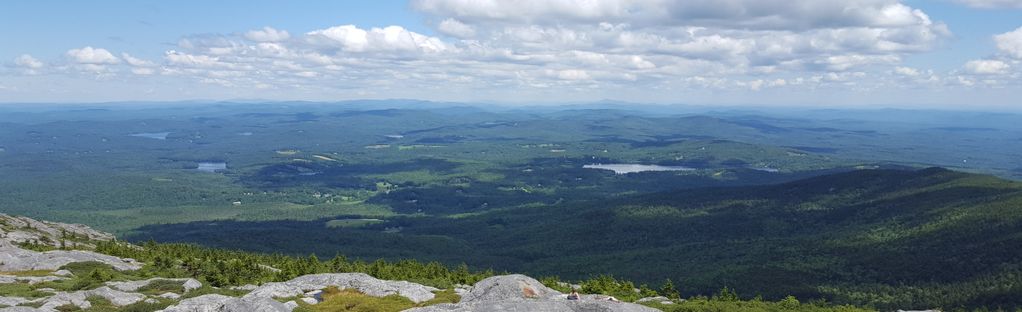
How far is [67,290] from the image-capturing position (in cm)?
6016

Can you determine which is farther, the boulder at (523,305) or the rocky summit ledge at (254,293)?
the rocky summit ledge at (254,293)

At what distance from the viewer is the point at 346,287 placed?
62.2 meters

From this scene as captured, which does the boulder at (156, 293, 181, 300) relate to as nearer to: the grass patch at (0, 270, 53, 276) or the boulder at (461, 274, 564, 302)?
the grass patch at (0, 270, 53, 276)

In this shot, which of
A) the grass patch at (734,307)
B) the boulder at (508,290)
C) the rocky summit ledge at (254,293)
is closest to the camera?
the rocky summit ledge at (254,293)

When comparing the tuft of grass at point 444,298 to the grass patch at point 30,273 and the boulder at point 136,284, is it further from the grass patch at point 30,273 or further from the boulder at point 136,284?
the grass patch at point 30,273

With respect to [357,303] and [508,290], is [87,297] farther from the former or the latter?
[508,290]

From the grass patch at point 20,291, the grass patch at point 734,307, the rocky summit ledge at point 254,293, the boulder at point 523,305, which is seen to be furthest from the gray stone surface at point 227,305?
the grass patch at point 734,307

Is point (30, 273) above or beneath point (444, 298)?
beneath

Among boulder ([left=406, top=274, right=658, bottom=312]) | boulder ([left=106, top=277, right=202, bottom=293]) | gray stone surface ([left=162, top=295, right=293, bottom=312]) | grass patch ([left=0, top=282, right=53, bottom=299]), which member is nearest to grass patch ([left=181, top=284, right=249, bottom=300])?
boulder ([left=106, top=277, right=202, bottom=293])

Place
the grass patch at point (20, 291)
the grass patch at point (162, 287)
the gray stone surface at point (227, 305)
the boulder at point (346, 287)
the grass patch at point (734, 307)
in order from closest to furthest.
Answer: the gray stone surface at point (227, 305) → the grass patch at point (20, 291) → the boulder at point (346, 287) → the grass patch at point (734, 307) → the grass patch at point (162, 287)

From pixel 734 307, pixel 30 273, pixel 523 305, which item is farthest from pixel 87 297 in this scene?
pixel 734 307

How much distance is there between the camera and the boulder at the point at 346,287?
194 feet

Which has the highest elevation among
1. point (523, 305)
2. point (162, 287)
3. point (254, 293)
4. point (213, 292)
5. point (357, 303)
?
point (523, 305)

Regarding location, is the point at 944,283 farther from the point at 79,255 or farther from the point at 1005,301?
the point at 79,255
